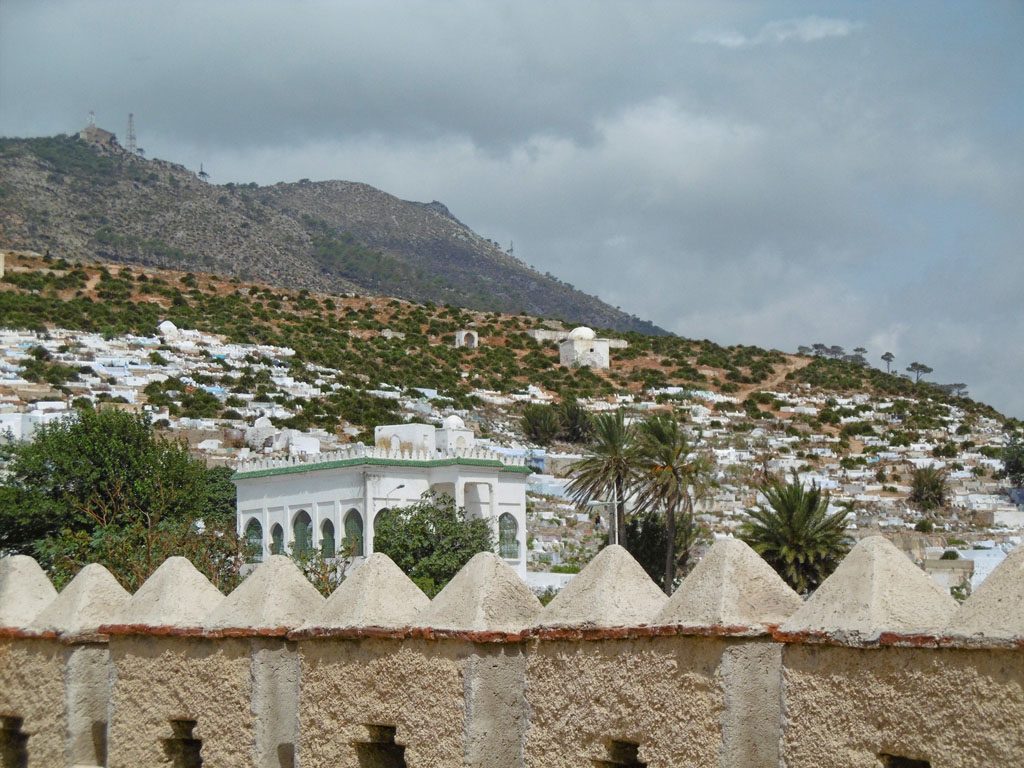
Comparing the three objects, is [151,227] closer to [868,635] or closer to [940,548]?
[940,548]

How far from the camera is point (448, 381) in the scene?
273 ft

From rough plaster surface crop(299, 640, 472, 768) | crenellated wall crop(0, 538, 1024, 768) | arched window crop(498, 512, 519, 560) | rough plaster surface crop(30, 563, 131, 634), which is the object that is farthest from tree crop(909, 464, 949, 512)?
rough plaster surface crop(299, 640, 472, 768)

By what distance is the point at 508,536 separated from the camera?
39438 millimetres

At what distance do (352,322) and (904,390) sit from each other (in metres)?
37.6

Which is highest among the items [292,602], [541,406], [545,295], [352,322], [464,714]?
[545,295]

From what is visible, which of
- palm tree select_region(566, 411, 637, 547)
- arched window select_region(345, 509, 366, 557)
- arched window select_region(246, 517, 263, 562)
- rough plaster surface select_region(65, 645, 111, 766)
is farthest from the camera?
palm tree select_region(566, 411, 637, 547)

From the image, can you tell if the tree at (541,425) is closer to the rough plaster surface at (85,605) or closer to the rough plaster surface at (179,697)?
the rough plaster surface at (85,605)

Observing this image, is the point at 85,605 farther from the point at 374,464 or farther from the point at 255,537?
the point at 255,537

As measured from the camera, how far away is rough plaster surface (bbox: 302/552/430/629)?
7441 mm

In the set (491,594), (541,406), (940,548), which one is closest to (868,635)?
(491,594)

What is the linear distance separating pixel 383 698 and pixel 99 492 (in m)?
27.5

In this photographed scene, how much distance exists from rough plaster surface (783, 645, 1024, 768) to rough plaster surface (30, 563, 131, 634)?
509cm

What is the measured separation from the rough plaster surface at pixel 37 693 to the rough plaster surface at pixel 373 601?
241 centimetres

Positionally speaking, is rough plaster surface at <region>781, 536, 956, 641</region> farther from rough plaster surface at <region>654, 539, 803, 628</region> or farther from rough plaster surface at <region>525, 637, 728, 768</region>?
rough plaster surface at <region>525, 637, 728, 768</region>
